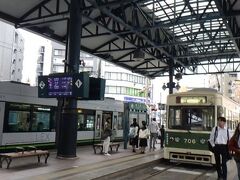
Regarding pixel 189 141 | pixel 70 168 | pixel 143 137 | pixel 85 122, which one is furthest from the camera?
pixel 85 122

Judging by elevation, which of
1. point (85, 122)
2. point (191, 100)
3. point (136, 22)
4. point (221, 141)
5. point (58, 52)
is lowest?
point (221, 141)

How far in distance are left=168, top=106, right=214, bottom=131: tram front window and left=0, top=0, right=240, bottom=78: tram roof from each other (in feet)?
13.8

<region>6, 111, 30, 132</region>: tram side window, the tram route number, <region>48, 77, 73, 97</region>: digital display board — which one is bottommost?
the tram route number

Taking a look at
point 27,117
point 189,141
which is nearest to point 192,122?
point 189,141

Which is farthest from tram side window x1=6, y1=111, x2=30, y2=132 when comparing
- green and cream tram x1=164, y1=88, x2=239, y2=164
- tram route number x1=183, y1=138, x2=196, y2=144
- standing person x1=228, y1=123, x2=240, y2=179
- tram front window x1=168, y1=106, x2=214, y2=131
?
standing person x1=228, y1=123, x2=240, y2=179

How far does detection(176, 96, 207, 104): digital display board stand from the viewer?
14.5 metres

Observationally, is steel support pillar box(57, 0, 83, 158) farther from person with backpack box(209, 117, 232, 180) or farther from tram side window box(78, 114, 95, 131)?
person with backpack box(209, 117, 232, 180)

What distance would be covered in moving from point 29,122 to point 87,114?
5.50 metres

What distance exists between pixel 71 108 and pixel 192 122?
196 inches

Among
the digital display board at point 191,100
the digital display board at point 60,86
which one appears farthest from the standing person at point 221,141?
the digital display board at point 60,86

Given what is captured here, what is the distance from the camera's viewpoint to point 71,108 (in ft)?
49.3

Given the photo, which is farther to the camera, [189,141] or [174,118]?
[174,118]

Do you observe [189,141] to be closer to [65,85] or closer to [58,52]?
[65,85]

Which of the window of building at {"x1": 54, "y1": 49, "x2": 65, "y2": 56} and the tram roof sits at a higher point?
the window of building at {"x1": 54, "y1": 49, "x2": 65, "y2": 56}
